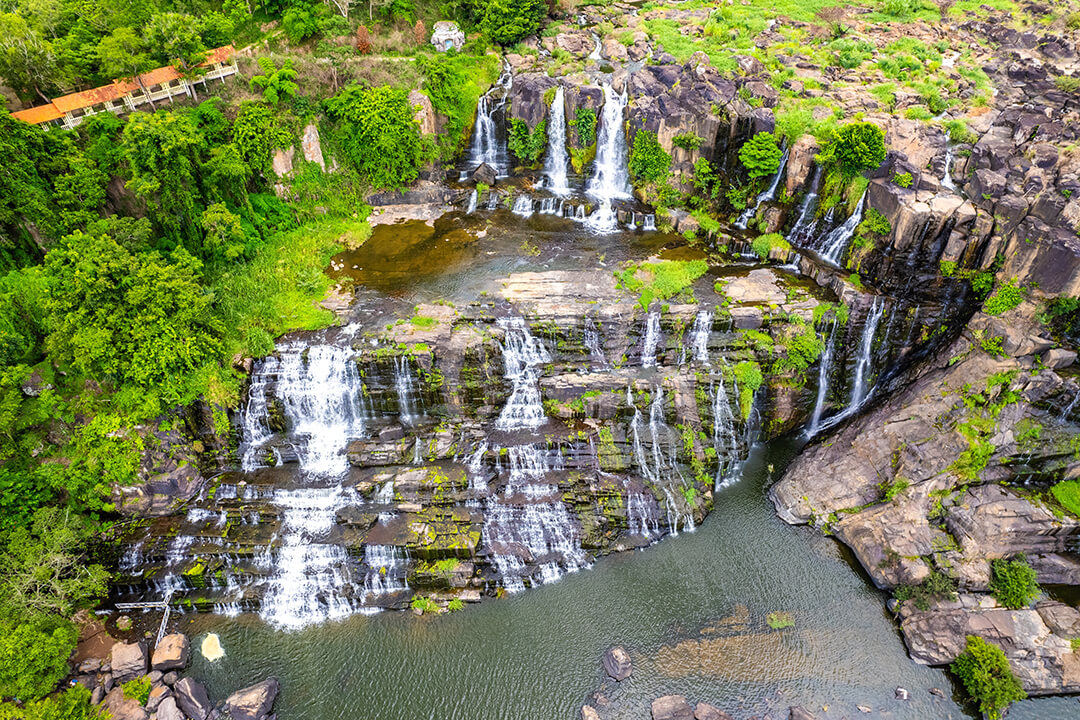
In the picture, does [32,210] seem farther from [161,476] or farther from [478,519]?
[478,519]

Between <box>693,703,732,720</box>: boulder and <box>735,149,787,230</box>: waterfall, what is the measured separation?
26.4 meters

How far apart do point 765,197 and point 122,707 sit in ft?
129

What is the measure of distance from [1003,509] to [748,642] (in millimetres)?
12160

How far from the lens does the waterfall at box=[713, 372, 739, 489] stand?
91.7 ft

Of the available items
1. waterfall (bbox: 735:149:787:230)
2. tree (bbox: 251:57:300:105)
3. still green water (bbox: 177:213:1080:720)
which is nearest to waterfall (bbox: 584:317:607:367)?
still green water (bbox: 177:213:1080:720)

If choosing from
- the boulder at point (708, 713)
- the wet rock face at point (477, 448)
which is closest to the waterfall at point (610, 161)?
the wet rock face at point (477, 448)

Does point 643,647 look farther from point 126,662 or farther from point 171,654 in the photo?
point 126,662

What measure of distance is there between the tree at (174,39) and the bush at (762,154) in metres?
33.3

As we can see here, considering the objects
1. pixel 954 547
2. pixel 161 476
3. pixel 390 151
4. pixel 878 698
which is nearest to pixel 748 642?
pixel 878 698

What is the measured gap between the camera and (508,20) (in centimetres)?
4600

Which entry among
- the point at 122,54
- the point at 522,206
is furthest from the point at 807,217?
the point at 122,54

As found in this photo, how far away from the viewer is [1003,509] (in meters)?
23.3

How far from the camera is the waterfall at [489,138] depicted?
134ft

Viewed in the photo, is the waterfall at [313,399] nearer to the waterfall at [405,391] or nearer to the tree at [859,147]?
the waterfall at [405,391]
